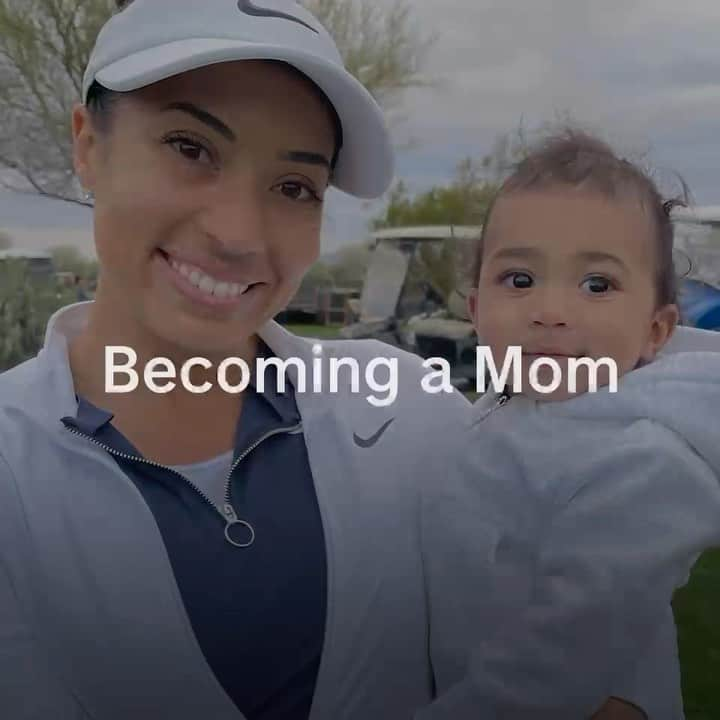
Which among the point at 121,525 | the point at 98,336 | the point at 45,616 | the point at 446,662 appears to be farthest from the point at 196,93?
the point at 446,662

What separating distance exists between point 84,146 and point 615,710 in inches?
33.5

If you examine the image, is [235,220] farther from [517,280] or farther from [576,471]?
[576,471]

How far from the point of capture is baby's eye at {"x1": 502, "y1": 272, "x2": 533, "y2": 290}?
96 cm

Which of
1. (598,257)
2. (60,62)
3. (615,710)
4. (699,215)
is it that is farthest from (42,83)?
(615,710)

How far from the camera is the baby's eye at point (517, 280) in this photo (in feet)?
3.17

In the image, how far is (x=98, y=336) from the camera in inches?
39.5

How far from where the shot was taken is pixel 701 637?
1.11m

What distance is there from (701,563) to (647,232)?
0.40 meters

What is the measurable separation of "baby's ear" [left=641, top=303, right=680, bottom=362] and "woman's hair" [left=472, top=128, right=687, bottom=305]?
12 mm

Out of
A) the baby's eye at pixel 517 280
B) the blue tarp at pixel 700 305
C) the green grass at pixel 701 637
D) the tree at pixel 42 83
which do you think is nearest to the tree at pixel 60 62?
the tree at pixel 42 83

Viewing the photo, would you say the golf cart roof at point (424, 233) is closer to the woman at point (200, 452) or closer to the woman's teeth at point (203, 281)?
the woman at point (200, 452)

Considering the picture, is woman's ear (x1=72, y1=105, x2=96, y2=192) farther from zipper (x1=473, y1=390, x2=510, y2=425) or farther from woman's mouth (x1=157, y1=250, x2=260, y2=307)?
zipper (x1=473, y1=390, x2=510, y2=425)

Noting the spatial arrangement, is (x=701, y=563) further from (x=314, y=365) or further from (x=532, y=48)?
(x=532, y=48)

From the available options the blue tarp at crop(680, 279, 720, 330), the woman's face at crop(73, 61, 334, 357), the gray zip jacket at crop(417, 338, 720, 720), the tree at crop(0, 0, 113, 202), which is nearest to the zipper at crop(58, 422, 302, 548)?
the woman's face at crop(73, 61, 334, 357)
